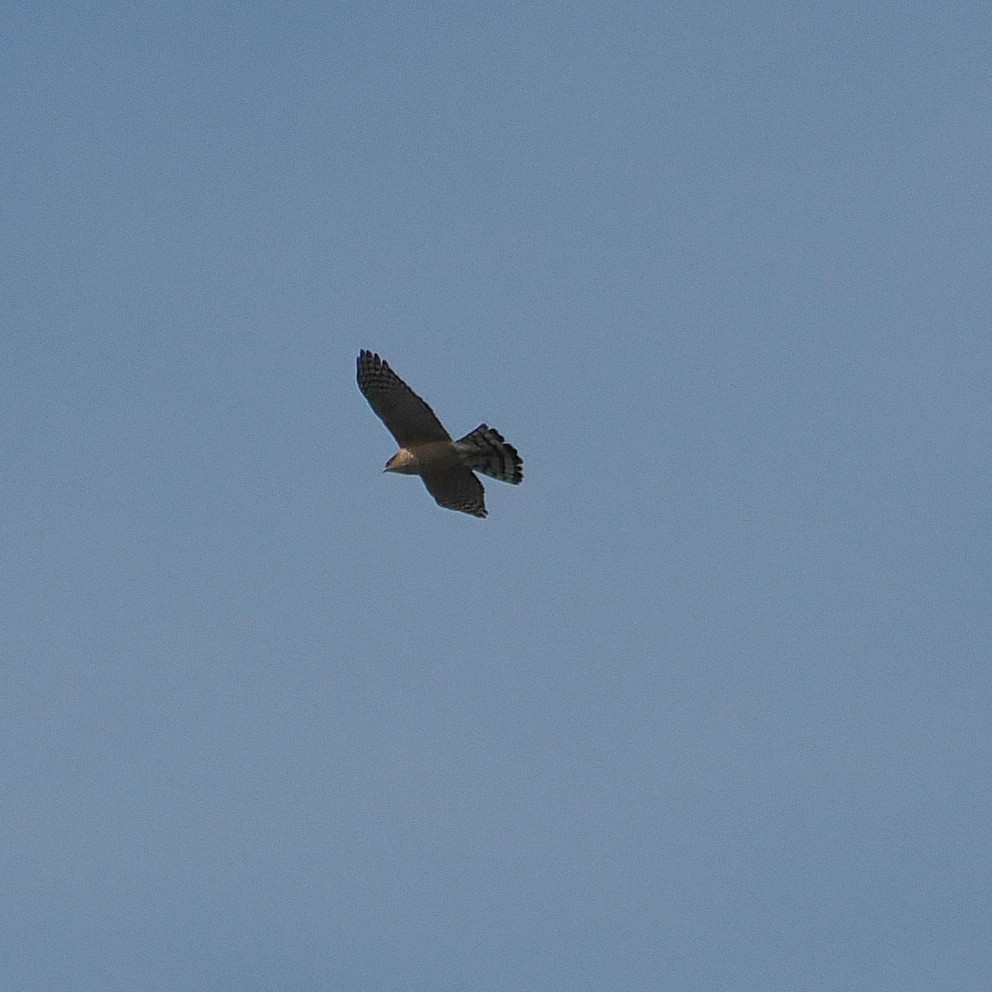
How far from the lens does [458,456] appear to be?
125 ft

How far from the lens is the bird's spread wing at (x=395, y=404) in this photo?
37.8 metres

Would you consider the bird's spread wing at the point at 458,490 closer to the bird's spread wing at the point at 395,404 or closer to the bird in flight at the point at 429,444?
the bird in flight at the point at 429,444

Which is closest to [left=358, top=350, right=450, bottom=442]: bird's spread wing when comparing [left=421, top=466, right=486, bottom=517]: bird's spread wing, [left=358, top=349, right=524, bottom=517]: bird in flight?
[left=358, top=349, right=524, bottom=517]: bird in flight

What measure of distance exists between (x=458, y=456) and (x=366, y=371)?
186cm

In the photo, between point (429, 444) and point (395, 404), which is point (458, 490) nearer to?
point (429, 444)

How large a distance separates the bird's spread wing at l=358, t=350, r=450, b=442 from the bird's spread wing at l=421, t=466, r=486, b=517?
0.58 metres

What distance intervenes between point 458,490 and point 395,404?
5.73 feet

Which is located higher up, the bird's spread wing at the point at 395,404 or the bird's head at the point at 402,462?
the bird's spread wing at the point at 395,404

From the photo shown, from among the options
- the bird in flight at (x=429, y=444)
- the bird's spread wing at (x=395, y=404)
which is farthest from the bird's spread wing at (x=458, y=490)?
the bird's spread wing at (x=395, y=404)

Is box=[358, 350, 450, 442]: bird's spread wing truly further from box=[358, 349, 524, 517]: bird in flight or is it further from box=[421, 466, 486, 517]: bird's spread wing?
box=[421, 466, 486, 517]: bird's spread wing

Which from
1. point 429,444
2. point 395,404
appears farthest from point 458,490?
point 395,404

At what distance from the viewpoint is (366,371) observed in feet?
125

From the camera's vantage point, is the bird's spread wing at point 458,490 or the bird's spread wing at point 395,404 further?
the bird's spread wing at point 458,490

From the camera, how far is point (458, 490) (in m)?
38.8
